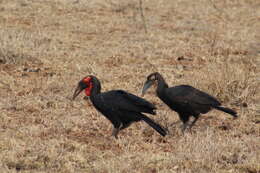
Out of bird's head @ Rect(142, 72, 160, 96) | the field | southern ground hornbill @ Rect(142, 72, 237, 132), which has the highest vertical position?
bird's head @ Rect(142, 72, 160, 96)

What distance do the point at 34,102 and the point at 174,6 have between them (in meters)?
11.8

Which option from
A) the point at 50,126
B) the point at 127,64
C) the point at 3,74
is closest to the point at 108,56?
the point at 127,64

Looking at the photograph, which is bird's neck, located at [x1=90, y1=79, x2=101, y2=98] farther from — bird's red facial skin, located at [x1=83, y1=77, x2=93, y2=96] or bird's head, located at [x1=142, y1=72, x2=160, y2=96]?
bird's head, located at [x1=142, y1=72, x2=160, y2=96]

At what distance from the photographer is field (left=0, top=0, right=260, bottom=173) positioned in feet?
19.9

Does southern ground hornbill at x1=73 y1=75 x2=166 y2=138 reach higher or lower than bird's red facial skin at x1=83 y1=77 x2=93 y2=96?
lower

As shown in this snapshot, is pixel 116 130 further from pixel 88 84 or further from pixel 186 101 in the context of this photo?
pixel 186 101

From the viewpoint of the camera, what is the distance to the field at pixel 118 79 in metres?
6.06

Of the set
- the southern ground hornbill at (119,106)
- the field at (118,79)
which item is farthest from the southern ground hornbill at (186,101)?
the southern ground hornbill at (119,106)

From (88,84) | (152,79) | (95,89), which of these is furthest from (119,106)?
(152,79)

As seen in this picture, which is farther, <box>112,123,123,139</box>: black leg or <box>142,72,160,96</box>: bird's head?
<box>142,72,160,96</box>: bird's head

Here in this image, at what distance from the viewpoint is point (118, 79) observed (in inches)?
412

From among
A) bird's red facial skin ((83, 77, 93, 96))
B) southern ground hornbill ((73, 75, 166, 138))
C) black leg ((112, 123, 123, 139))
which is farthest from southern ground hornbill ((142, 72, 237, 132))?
bird's red facial skin ((83, 77, 93, 96))

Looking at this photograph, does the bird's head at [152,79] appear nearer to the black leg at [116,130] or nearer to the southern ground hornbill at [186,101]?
the southern ground hornbill at [186,101]

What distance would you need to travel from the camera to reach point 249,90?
9.23m
